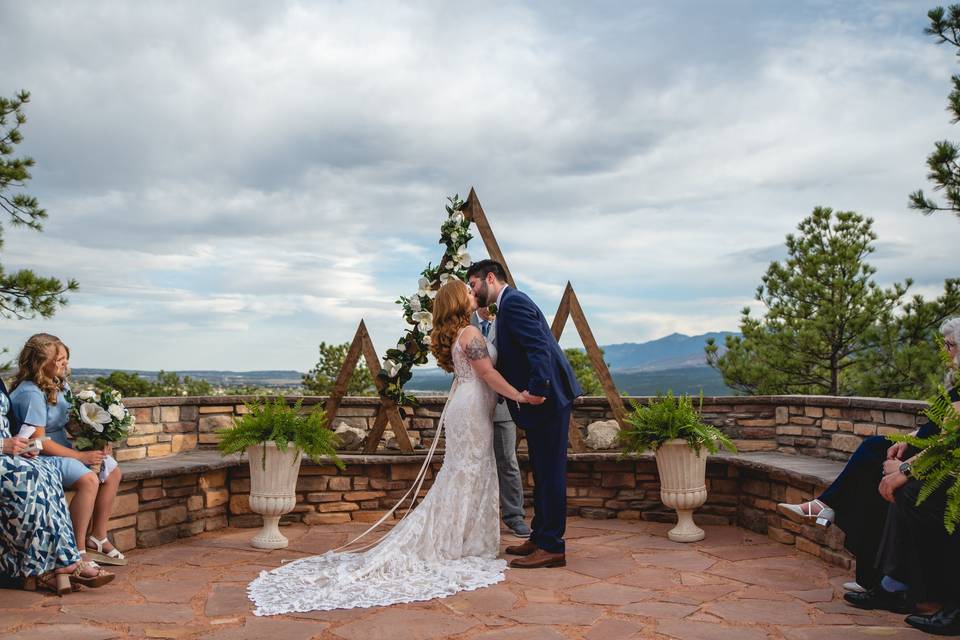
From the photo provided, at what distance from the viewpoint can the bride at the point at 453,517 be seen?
445cm

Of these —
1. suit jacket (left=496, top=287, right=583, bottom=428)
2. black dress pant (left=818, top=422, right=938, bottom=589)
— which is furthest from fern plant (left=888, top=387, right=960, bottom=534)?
suit jacket (left=496, top=287, right=583, bottom=428)

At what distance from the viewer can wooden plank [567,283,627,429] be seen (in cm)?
636

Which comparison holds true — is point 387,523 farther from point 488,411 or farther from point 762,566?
point 762,566

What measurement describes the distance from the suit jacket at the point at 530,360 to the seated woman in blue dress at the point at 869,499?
1.52 meters

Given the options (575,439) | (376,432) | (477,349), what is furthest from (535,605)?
(376,432)

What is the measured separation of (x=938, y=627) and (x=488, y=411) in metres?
2.52

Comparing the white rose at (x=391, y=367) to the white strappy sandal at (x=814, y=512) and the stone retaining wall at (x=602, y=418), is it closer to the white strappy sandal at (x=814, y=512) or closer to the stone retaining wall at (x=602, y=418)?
the stone retaining wall at (x=602, y=418)

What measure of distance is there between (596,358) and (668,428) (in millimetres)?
968

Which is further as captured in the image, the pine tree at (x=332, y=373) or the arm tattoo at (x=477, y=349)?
the pine tree at (x=332, y=373)

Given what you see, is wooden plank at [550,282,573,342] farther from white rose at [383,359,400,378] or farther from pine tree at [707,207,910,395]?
pine tree at [707,207,910,395]

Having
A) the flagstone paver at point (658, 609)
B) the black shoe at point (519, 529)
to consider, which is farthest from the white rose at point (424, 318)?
the flagstone paver at point (658, 609)

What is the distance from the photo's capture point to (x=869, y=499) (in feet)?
13.8

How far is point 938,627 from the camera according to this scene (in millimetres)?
3658

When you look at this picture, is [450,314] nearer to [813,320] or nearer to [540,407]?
[540,407]
